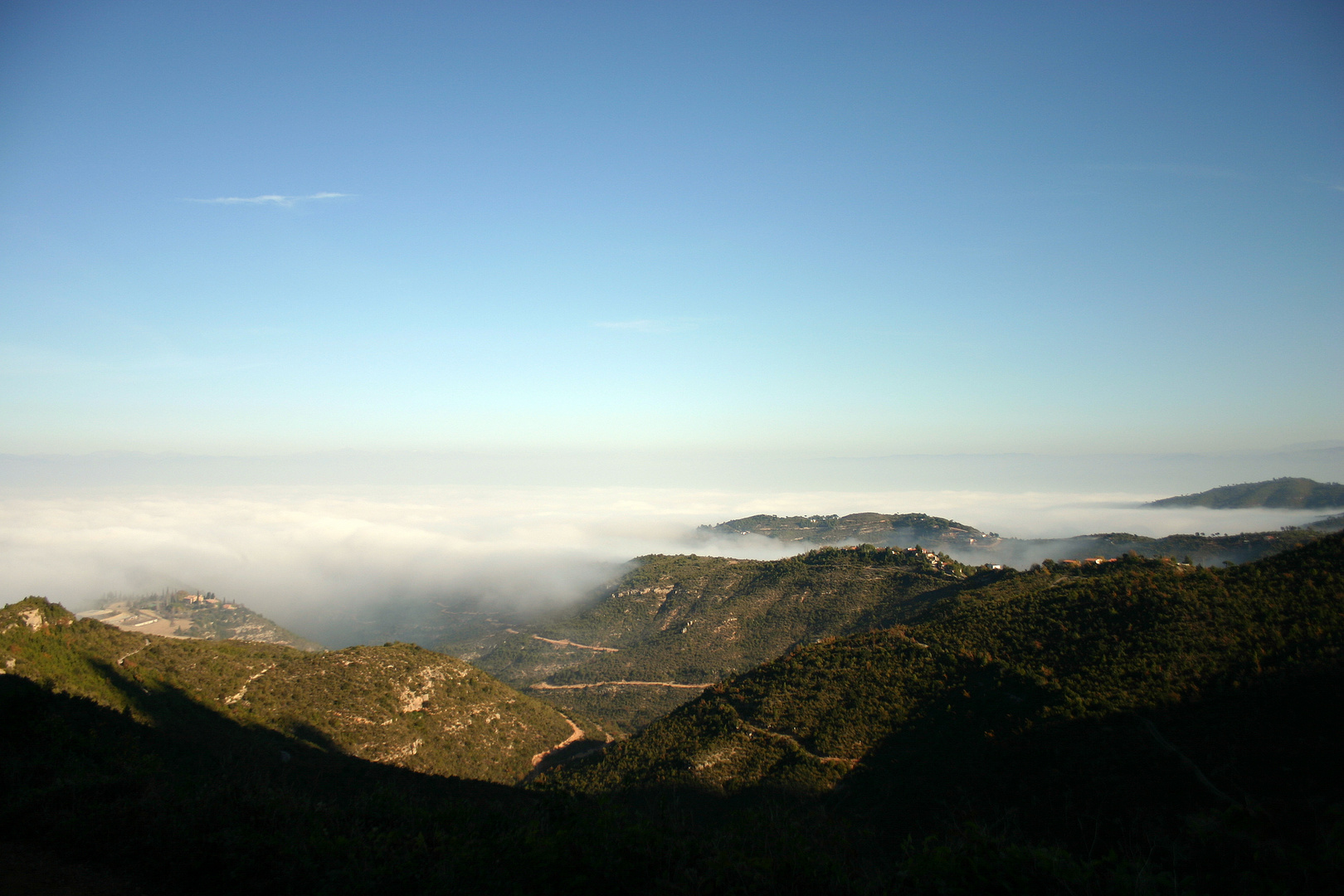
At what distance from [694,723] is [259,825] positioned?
142ft

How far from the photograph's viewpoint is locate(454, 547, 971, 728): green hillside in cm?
10200

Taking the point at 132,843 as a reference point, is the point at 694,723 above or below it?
below

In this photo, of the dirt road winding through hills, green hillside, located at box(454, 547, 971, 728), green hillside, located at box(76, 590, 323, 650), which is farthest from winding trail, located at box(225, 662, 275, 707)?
green hillside, located at box(76, 590, 323, 650)

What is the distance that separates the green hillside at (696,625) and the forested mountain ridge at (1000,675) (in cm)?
4048

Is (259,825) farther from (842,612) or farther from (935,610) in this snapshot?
(842,612)

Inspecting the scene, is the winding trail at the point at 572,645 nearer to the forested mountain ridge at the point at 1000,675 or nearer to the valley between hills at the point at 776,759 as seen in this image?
the valley between hills at the point at 776,759

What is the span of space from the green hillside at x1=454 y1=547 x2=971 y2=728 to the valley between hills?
27.4m

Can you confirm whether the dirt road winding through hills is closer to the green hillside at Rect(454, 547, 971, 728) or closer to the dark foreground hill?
the dark foreground hill

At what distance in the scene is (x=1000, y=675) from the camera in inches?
1677

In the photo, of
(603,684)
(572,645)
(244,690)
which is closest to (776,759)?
(244,690)

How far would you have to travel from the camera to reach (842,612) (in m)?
104

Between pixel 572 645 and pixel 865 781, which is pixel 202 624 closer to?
pixel 572 645

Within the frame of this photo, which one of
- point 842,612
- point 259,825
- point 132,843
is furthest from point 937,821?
point 842,612

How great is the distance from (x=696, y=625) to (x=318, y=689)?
81713 millimetres
